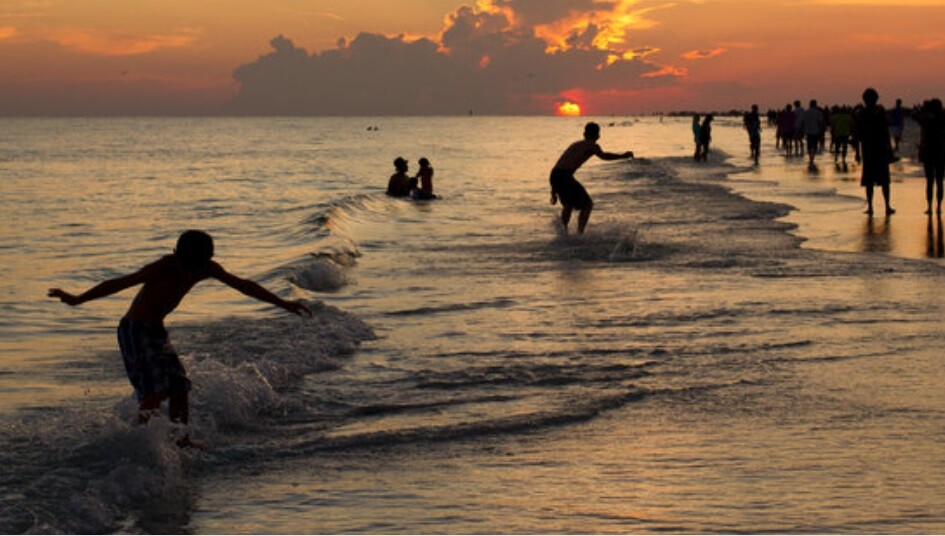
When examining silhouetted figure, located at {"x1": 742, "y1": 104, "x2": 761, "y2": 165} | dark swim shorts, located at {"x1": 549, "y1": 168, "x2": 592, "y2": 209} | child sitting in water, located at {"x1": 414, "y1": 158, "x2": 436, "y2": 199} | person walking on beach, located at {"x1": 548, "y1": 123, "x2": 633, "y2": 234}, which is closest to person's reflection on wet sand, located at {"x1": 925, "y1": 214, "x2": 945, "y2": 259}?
person walking on beach, located at {"x1": 548, "y1": 123, "x2": 633, "y2": 234}

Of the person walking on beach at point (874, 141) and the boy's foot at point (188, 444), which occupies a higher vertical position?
A: the person walking on beach at point (874, 141)

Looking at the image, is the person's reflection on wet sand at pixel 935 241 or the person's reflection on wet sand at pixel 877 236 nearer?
the person's reflection on wet sand at pixel 935 241

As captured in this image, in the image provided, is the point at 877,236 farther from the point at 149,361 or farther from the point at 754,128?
the point at 754,128

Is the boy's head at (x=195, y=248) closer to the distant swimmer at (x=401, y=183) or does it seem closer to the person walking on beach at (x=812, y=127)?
the distant swimmer at (x=401, y=183)

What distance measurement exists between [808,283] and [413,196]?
69.9ft

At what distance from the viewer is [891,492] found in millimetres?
6094

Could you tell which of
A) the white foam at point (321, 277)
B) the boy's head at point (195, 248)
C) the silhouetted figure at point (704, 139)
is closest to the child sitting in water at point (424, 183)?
the silhouetted figure at point (704, 139)

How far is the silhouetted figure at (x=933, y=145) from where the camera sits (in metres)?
20.2

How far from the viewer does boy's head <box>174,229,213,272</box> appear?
6961 mm

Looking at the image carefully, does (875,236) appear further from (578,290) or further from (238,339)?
Result: (238,339)

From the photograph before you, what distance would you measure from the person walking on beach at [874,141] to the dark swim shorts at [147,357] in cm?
1498

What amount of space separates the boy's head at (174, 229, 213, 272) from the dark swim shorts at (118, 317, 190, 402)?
0.48m

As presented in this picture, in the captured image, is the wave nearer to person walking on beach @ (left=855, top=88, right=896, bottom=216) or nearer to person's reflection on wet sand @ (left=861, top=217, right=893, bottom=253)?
person's reflection on wet sand @ (left=861, top=217, right=893, bottom=253)

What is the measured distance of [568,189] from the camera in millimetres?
19234
